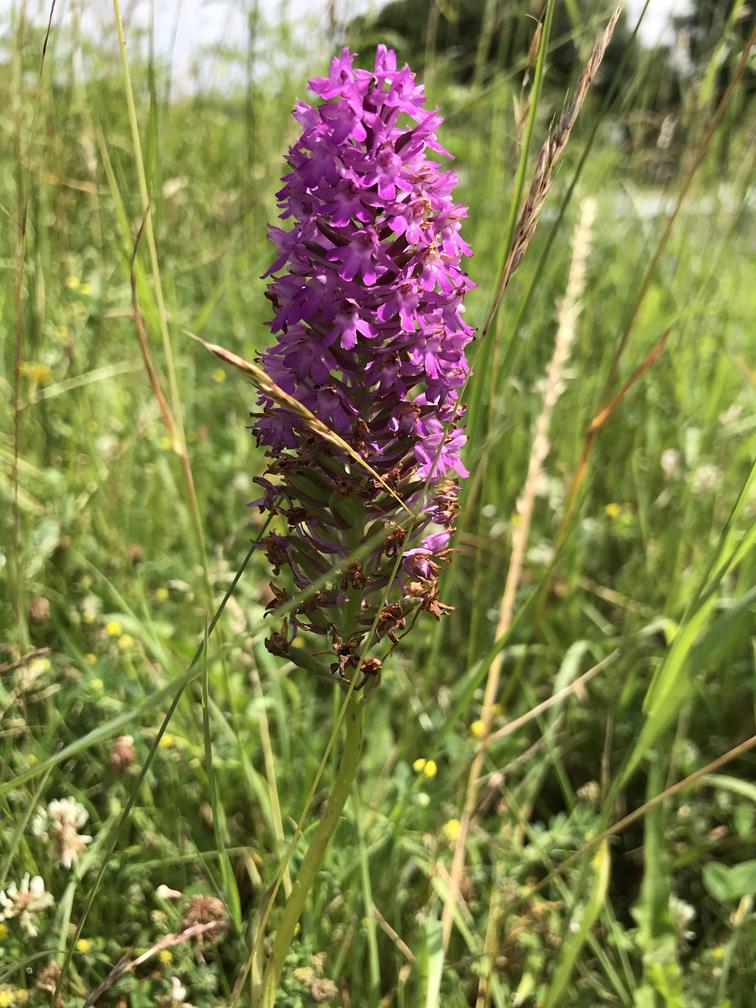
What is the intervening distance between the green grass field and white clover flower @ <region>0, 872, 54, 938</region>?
0.26 ft

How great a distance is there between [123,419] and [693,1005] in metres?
2.82

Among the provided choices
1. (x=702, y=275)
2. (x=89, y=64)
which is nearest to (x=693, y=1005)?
(x=702, y=275)

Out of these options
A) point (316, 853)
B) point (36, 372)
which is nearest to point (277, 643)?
point (316, 853)

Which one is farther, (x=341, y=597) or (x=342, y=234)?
(x=341, y=597)

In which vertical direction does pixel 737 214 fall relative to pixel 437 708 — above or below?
above

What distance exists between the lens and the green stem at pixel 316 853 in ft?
4.68

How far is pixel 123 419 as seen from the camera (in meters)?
3.47

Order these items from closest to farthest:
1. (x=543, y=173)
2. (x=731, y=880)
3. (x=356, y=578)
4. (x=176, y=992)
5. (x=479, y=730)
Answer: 1. (x=543, y=173)
2. (x=356, y=578)
3. (x=176, y=992)
4. (x=731, y=880)
5. (x=479, y=730)

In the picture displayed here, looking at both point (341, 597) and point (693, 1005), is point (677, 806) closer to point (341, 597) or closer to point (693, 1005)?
point (693, 1005)

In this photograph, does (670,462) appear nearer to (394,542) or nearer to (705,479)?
(705,479)

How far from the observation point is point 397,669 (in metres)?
2.59

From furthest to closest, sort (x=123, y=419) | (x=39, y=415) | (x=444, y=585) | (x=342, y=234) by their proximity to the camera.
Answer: (x=123, y=419) → (x=39, y=415) → (x=444, y=585) → (x=342, y=234)

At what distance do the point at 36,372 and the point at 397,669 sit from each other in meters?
1.57

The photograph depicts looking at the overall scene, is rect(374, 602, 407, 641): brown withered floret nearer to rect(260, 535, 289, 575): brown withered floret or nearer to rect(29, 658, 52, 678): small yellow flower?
rect(260, 535, 289, 575): brown withered floret
